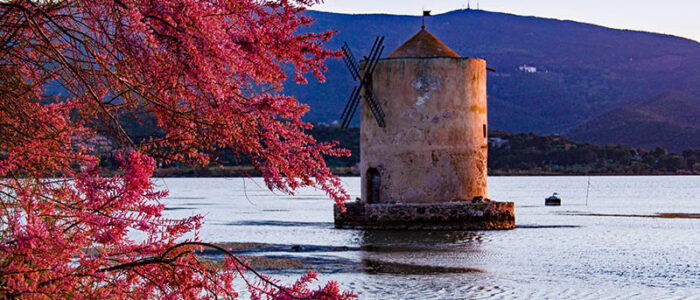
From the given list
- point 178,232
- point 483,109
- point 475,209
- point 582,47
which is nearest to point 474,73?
point 483,109

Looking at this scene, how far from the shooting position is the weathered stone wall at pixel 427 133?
20.2 metres

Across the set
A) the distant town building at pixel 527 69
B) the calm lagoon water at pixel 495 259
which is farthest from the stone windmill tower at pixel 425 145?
the distant town building at pixel 527 69

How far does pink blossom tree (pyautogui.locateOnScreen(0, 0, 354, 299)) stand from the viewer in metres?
4.23

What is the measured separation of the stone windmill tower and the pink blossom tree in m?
15.0

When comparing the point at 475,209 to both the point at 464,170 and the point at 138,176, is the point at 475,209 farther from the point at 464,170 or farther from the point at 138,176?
the point at 138,176

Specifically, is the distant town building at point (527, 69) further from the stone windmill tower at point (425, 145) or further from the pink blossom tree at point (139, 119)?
the pink blossom tree at point (139, 119)

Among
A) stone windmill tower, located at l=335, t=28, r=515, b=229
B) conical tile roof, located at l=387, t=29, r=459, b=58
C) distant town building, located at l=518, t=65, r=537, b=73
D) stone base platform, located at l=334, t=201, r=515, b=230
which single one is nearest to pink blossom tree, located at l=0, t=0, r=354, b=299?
stone base platform, located at l=334, t=201, r=515, b=230

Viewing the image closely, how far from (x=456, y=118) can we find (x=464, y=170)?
41.5 inches

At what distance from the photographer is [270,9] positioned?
4.79 m

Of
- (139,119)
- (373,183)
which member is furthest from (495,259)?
(139,119)

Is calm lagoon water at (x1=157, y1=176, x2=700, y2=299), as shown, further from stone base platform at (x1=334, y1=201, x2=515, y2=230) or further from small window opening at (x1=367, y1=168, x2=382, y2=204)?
small window opening at (x1=367, y1=168, x2=382, y2=204)

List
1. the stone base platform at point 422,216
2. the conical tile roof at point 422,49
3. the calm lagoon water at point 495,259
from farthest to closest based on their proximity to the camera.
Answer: the conical tile roof at point 422,49, the stone base platform at point 422,216, the calm lagoon water at point 495,259

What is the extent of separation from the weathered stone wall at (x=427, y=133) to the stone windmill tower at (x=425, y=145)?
0.8 inches

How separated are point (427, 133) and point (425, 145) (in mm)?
242
